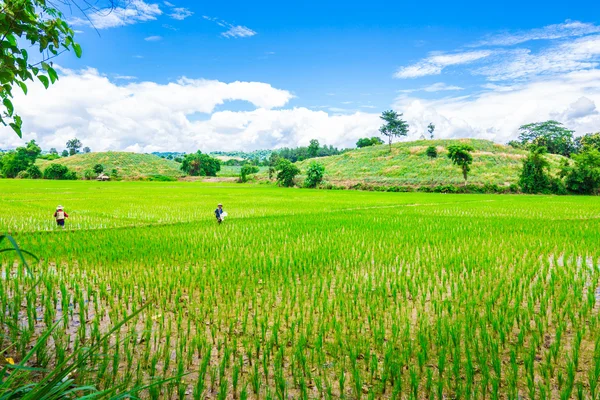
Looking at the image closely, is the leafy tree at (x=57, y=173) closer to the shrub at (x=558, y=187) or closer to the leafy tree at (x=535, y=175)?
the leafy tree at (x=535, y=175)

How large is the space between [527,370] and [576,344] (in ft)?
2.71

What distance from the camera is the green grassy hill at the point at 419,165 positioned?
4606cm

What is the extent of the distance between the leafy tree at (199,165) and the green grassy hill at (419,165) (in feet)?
89.0

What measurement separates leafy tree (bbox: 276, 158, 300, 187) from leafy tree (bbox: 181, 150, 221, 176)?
1661 inches

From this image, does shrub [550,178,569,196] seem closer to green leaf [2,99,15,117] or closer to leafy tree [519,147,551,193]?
leafy tree [519,147,551,193]

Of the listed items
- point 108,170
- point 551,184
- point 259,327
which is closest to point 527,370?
point 259,327

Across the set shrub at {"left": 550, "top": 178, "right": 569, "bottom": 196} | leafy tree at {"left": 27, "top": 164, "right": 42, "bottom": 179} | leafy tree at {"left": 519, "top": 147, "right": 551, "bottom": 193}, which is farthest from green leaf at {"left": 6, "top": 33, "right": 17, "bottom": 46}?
leafy tree at {"left": 27, "top": 164, "right": 42, "bottom": 179}

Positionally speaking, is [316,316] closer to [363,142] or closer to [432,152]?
[432,152]

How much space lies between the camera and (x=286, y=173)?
171 ft

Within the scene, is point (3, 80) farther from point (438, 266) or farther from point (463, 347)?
point (438, 266)

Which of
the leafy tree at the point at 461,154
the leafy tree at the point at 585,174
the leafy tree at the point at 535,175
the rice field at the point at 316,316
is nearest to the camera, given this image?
the rice field at the point at 316,316

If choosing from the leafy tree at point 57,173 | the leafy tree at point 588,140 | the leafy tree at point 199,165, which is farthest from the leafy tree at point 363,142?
the leafy tree at point 57,173

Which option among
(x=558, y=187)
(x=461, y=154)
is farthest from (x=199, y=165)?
(x=558, y=187)

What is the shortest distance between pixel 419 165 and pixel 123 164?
7439cm
